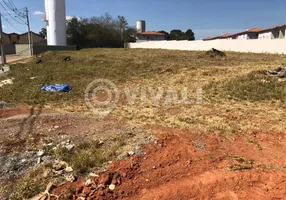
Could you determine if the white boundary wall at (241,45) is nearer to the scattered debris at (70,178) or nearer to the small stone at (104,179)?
the small stone at (104,179)

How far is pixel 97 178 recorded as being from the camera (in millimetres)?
3098

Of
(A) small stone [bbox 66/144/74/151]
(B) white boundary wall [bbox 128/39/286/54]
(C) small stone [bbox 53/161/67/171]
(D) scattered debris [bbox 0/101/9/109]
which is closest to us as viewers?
(C) small stone [bbox 53/161/67/171]

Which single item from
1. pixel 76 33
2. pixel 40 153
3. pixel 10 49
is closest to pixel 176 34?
pixel 76 33

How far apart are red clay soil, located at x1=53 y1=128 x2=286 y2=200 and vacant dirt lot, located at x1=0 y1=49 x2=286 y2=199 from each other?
1 centimetres

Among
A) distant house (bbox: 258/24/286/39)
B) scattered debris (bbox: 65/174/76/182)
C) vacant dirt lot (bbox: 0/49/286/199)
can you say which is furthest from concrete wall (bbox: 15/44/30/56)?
scattered debris (bbox: 65/174/76/182)

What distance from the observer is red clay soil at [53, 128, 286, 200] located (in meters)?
2.86

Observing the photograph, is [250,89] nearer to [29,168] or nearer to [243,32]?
[29,168]

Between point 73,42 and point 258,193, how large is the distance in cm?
3828

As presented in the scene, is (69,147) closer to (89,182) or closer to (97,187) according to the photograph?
(89,182)

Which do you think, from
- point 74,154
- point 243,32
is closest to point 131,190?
point 74,154

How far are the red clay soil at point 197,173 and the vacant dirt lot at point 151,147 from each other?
11 mm

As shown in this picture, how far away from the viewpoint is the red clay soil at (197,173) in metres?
2.86

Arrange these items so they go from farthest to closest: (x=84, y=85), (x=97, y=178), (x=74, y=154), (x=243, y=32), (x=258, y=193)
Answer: (x=243, y=32), (x=84, y=85), (x=74, y=154), (x=97, y=178), (x=258, y=193)

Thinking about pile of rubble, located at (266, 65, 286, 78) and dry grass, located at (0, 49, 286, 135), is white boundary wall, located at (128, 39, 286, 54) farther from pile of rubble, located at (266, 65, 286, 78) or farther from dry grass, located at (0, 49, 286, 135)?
pile of rubble, located at (266, 65, 286, 78)
